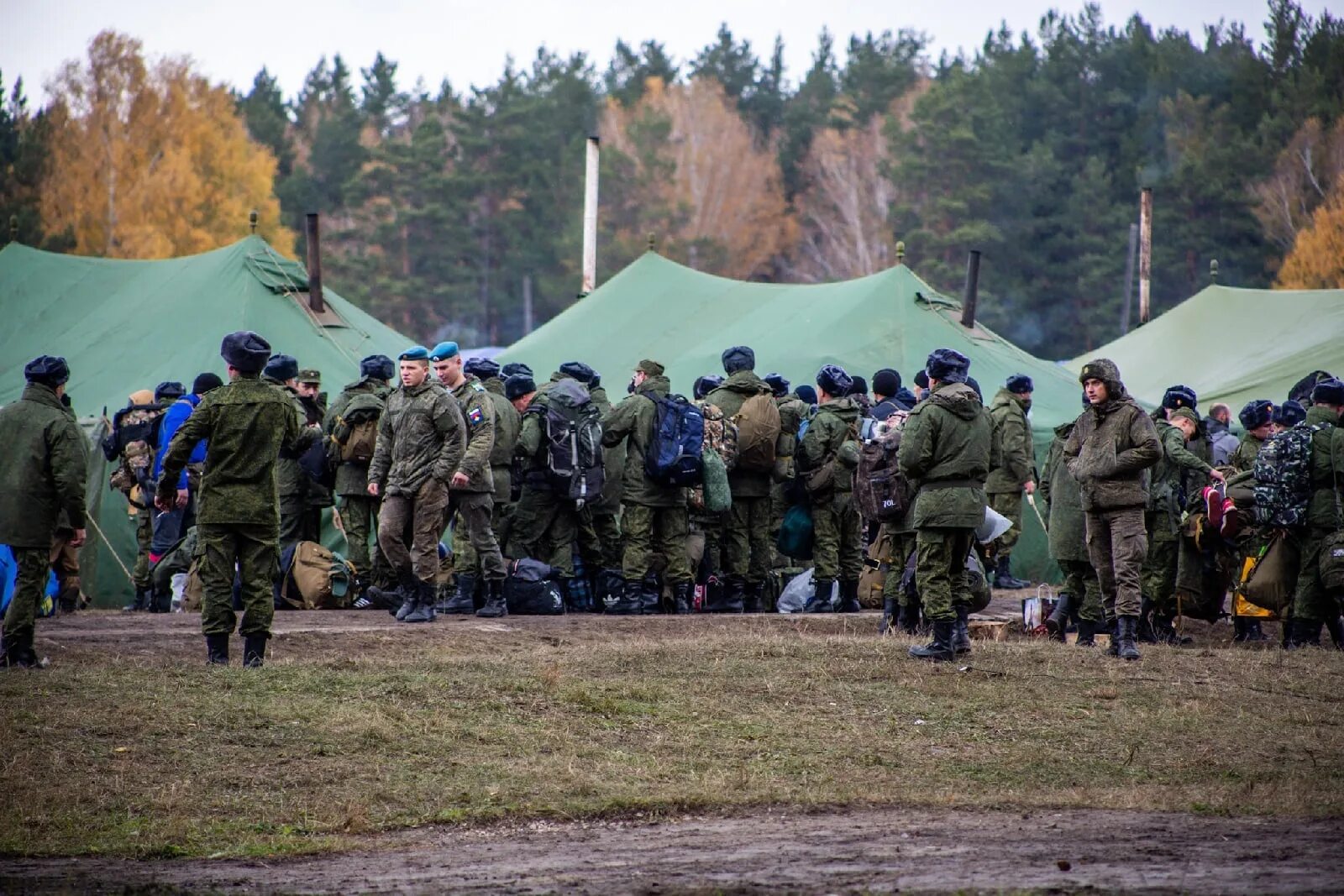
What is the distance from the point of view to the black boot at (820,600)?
1416cm

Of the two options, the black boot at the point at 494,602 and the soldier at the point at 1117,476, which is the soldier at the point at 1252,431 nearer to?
the soldier at the point at 1117,476

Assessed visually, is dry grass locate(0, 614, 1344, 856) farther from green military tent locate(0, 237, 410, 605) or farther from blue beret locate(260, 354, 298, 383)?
green military tent locate(0, 237, 410, 605)

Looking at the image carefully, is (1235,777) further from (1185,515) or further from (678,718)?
(1185,515)

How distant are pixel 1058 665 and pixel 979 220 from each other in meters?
39.9

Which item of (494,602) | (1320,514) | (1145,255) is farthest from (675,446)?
(1145,255)

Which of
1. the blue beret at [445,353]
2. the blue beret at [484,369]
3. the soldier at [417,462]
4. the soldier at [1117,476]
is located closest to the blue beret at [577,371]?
the blue beret at [484,369]

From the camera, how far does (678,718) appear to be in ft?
29.0

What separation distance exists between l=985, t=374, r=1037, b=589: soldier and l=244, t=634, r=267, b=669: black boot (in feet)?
24.4

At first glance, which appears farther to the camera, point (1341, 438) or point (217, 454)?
point (1341, 438)

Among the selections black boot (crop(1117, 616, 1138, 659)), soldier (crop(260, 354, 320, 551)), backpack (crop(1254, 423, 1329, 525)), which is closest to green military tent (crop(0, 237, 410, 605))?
soldier (crop(260, 354, 320, 551))

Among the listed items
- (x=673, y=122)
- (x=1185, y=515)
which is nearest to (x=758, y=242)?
(x=673, y=122)

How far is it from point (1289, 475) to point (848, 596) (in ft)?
13.1

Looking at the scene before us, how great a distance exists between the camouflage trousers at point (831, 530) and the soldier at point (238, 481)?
18.1 feet

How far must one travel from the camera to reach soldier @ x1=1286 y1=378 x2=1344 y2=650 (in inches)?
452
